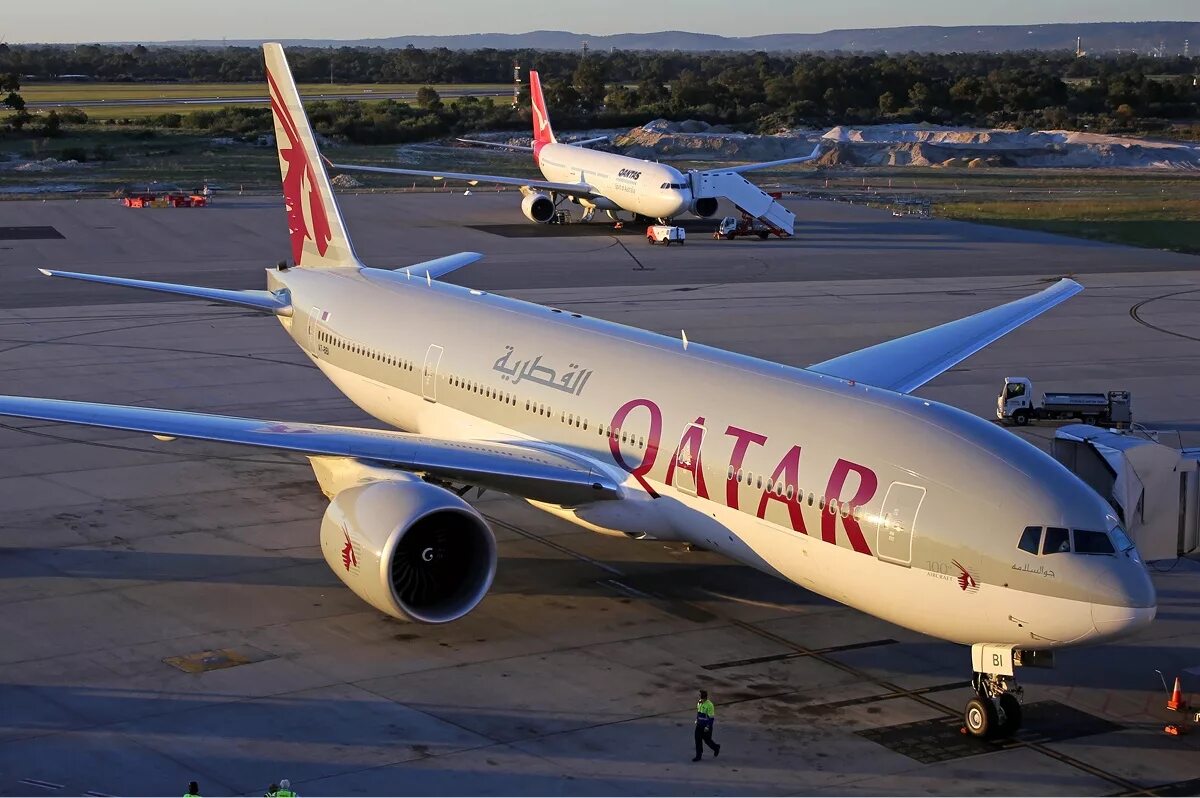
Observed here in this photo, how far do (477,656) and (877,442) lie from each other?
6.65 meters

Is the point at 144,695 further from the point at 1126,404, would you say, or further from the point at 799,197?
the point at 799,197

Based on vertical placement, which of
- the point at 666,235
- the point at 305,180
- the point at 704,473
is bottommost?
the point at 704,473

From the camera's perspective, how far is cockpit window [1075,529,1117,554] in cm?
1827

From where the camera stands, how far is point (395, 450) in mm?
23953

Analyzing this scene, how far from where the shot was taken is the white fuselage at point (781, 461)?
61.0ft

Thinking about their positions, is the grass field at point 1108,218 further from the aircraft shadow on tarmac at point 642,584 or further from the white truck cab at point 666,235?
the aircraft shadow on tarmac at point 642,584

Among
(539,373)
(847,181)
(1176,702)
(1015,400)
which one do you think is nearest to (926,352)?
(1015,400)

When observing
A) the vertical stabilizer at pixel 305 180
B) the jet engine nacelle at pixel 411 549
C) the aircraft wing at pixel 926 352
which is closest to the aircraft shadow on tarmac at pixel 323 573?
the jet engine nacelle at pixel 411 549

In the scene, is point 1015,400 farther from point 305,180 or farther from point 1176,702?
point 305,180

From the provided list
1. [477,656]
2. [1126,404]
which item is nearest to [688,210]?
[1126,404]

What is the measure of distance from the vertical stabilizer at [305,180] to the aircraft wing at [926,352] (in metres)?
11.3

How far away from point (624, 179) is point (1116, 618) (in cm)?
5668

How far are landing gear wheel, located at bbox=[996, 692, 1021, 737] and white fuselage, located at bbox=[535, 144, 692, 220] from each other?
172 ft

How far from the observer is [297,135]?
109 feet
